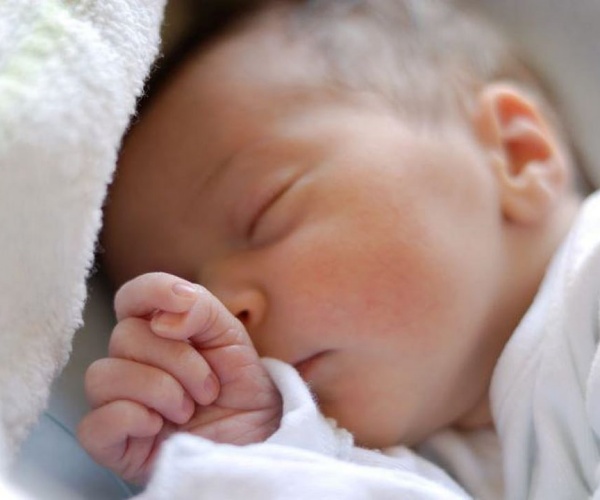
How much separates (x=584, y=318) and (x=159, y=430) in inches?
14.3

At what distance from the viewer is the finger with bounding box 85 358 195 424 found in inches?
29.1

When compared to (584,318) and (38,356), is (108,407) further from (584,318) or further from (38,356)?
(584,318)

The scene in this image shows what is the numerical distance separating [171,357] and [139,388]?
1.3 inches

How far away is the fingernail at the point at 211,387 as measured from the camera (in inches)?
29.6

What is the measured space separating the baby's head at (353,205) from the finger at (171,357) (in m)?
0.07

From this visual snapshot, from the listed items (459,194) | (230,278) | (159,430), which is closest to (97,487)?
(159,430)

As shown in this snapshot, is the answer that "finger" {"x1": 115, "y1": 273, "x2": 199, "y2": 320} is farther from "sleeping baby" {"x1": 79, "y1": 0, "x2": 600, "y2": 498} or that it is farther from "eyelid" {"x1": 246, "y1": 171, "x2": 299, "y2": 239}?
"eyelid" {"x1": 246, "y1": 171, "x2": 299, "y2": 239}

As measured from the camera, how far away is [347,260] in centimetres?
81

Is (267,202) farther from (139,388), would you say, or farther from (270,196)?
(139,388)

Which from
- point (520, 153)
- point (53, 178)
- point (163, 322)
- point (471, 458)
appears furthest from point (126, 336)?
point (520, 153)

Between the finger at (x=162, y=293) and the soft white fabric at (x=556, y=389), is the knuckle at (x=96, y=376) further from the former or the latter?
the soft white fabric at (x=556, y=389)

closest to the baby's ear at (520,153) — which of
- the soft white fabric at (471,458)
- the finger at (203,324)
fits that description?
the soft white fabric at (471,458)

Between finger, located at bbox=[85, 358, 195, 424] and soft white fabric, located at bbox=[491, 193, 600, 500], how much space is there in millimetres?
284

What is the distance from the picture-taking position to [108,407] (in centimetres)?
74
